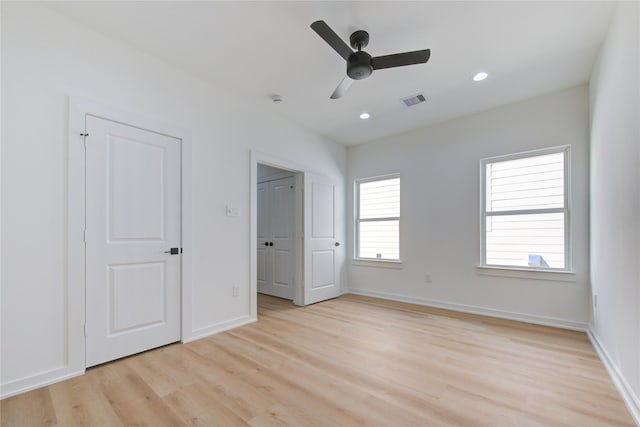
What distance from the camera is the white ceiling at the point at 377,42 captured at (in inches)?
83.2

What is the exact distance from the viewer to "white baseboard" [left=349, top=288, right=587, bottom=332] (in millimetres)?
3191

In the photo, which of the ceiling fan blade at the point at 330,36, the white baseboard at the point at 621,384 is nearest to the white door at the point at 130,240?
the ceiling fan blade at the point at 330,36

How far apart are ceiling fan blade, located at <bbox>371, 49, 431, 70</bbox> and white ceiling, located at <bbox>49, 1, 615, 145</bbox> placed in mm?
297

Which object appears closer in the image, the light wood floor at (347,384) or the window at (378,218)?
the light wood floor at (347,384)

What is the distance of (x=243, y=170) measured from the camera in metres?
3.44

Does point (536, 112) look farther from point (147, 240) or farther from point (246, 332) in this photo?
point (147, 240)

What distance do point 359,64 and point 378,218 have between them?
3045 millimetres

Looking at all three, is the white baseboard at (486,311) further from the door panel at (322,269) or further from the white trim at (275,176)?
the white trim at (275,176)

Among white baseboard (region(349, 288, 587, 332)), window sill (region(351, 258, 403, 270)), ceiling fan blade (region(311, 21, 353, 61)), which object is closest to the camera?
ceiling fan blade (region(311, 21, 353, 61))

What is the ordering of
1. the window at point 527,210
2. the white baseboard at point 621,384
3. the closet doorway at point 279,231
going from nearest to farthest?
the white baseboard at point 621,384, the window at point 527,210, the closet doorway at point 279,231

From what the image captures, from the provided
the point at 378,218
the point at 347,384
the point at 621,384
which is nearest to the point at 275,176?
the point at 378,218

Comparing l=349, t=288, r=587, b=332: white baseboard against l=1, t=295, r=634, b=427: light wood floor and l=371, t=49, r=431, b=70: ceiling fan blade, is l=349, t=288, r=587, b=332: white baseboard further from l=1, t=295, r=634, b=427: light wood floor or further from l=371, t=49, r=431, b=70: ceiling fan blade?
l=371, t=49, r=431, b=70: ceiling fan blade

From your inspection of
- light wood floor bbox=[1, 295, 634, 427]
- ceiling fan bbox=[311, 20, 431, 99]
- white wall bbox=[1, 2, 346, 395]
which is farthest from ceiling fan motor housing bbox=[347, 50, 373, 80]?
light wood floor bbox=[1, 295, 634, 427]

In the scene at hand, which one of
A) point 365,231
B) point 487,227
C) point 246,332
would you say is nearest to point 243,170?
point 246,332
